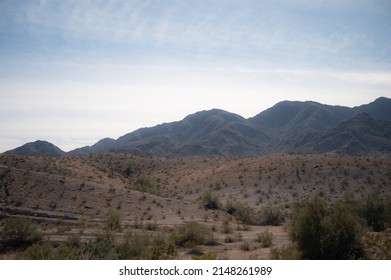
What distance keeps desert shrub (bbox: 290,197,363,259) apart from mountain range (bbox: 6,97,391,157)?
3790 inches

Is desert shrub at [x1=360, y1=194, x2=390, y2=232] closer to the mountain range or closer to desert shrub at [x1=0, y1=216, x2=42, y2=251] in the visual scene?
desert shrub at [x1=0, y1=216, x2=42, y2=251]

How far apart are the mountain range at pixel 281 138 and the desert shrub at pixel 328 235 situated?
96.3 meters

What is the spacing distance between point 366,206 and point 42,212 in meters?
19.1

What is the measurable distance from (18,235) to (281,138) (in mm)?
156151

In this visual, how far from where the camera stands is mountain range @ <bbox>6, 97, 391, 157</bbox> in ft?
401

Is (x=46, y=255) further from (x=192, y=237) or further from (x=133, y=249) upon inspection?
(x=192, y=237)

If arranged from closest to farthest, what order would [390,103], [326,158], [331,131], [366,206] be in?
[366,206], [326,158], [331,131], [390,103]

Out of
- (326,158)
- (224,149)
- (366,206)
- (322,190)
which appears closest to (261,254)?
(366,206)

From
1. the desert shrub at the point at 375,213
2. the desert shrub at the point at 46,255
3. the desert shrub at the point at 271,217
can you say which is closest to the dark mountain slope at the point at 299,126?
the desert shrub at the point at 271,217

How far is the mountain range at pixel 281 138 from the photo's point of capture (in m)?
122

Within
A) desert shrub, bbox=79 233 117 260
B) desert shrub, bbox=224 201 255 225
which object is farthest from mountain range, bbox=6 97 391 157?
desert shrub, bbox=79 233 117 260

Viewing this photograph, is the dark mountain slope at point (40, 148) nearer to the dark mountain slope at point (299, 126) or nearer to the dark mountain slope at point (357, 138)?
the dark mountain slope at point (299, 126)

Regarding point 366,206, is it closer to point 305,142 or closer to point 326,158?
point 326,158
